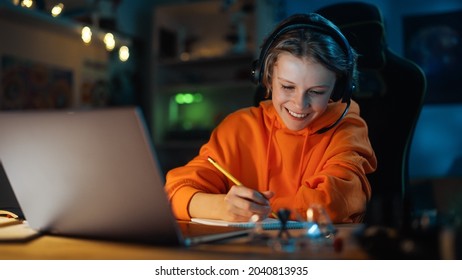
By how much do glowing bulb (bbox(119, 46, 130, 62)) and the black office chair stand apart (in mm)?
2019

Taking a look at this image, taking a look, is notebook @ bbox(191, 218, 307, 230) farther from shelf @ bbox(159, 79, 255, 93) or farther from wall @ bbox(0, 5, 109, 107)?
shelf @ bbox(159, 79, 255, 93)

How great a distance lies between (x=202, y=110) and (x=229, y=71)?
0.90ft

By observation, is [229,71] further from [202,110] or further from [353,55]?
[353,55]

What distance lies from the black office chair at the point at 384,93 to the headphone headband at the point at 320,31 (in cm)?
16

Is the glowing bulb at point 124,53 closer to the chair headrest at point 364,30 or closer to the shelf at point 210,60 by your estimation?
the shelf at point 210,60

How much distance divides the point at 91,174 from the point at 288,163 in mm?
535

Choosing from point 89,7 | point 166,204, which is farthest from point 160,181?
point 89,7

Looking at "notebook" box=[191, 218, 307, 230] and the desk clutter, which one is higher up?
the desk clutter

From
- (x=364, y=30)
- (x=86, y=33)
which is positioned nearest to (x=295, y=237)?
(x=364, y=30)

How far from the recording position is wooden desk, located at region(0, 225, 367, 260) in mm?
549

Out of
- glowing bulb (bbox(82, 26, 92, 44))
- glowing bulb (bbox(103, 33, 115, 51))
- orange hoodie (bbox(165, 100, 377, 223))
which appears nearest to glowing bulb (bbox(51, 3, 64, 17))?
glowing bulb (bbox(82, 26, 92, 44))

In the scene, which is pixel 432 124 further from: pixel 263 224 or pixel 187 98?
pixel 263 224

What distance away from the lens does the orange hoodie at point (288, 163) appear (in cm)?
86

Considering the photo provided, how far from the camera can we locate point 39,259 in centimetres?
58
